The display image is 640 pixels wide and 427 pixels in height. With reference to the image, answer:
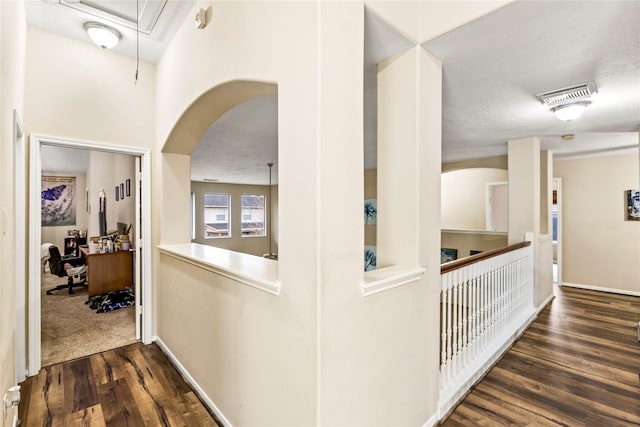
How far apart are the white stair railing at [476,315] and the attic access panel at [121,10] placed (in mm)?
2854

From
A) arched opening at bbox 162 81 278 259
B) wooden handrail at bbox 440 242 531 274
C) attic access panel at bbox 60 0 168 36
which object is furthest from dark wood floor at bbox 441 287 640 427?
attic access panel at bbox 60 0 168 36

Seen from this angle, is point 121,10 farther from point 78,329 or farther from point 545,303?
point 545,303

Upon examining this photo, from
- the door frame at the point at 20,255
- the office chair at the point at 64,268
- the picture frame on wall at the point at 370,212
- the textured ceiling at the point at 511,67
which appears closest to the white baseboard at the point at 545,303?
the textured ceiling at the point at 511,67

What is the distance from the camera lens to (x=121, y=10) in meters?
2.21

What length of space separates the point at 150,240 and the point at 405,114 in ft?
9.04

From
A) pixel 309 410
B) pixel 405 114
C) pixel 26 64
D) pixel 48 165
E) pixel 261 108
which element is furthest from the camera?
pixel 48 165

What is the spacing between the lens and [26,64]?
2.44m

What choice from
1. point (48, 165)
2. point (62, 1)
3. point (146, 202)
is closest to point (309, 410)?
point (146, 202)

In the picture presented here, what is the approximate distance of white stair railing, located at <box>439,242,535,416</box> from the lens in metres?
2.13

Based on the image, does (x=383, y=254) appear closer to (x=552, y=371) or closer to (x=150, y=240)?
(x=552, y=371)

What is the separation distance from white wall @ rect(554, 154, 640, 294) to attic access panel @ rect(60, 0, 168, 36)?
264 inches

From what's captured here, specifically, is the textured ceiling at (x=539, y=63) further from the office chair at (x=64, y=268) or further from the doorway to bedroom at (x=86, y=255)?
the office chair at (x=64, y=268)

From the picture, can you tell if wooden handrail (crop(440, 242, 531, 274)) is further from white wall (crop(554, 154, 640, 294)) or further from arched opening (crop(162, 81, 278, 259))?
white wall (crop(554, 154, 640, 294))

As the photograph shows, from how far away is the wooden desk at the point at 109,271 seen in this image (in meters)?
4.58
